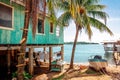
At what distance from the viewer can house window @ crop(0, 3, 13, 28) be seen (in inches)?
540

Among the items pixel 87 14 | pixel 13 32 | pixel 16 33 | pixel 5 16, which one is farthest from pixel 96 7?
pixel 5 16

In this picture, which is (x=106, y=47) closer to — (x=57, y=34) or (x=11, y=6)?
(x=57, y=34)

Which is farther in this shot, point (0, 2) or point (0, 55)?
point (0, 55)

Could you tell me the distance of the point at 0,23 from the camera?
13602mm

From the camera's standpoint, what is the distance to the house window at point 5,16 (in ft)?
45.0

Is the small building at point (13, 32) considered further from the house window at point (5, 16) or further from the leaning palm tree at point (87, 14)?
the leaning palm tree at point (87, 14)

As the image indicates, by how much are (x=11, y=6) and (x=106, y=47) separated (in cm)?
3984

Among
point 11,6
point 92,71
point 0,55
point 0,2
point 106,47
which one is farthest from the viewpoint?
point 106,47

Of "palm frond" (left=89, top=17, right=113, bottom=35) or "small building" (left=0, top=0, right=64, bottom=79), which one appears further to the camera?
"palm frond" (left=89, top=17, right=113, bottom=35)

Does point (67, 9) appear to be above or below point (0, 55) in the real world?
above

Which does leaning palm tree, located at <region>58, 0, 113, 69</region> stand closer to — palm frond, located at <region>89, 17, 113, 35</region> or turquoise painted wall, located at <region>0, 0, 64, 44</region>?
palm frond, located at <region>89, 17, 113, 35</region>

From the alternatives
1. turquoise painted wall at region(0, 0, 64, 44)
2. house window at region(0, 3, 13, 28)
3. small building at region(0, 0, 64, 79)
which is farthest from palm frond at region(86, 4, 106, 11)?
house window at region(0, 3, 13, 28)

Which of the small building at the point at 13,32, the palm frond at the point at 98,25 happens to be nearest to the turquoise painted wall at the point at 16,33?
the small building at the point at 13,32

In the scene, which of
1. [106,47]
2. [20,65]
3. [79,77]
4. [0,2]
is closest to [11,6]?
[0,2]
